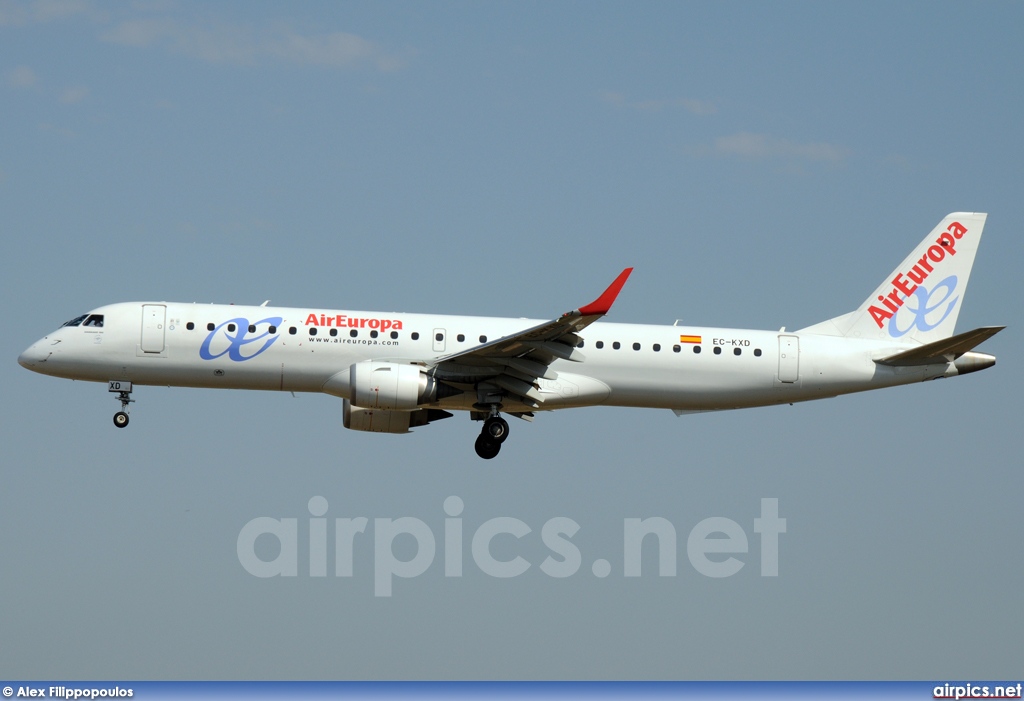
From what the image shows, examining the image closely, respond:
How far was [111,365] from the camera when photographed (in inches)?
1732

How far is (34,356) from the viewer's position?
146ft

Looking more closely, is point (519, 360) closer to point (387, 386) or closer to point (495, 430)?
point (495, 430)

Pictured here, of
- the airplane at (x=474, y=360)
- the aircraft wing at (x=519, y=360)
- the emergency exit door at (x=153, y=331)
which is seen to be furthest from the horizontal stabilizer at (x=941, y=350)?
the emergency exit door at (x=153, y=331)

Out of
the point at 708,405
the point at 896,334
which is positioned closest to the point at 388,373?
the point at 708,405

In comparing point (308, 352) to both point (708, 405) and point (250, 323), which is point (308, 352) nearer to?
point (250, 323)

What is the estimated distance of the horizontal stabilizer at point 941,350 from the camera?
4356 centimetres

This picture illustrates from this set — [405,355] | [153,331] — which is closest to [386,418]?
[405,355]

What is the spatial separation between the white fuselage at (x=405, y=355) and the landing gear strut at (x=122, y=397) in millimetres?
239

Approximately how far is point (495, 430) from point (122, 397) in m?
10.6

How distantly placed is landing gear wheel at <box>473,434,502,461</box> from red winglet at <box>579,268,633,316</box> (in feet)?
21.3

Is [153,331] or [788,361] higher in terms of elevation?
[153,331]

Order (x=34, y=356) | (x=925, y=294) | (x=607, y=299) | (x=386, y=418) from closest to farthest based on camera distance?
(x=607, y=299)
(x=34, y=356)
(x=386, y=418)
(x=925, y=294)

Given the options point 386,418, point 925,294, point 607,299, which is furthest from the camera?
point 925,294

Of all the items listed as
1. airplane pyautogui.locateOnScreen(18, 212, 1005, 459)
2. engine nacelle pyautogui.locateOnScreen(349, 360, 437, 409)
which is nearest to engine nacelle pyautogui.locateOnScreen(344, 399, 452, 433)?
airplane pyautogui.locateOnScreen(18, 212, 1005, 459)
